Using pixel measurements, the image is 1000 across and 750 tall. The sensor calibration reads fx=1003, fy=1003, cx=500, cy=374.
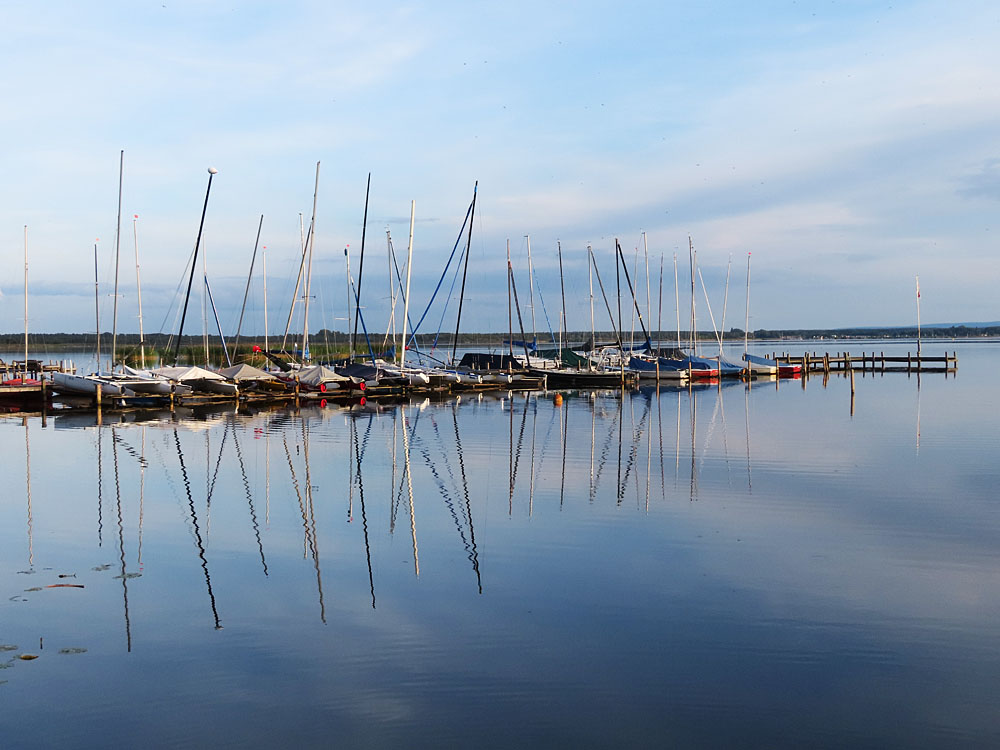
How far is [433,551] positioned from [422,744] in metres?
7.24

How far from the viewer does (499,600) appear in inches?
480

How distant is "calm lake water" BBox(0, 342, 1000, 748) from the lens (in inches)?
332

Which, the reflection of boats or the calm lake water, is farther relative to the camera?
the reflection of boats

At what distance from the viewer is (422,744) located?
312 inches

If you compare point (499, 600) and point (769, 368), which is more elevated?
point (769, 368)

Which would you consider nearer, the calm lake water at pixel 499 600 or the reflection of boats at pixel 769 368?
the calm lake water at pixel 499 600

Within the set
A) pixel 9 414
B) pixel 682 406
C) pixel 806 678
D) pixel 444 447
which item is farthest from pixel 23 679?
pixel 682 406

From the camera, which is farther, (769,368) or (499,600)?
(769,368)

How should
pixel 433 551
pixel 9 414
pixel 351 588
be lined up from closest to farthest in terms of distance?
1. pixel 351 588
2. pixel 433 551
3. pixel 9 414

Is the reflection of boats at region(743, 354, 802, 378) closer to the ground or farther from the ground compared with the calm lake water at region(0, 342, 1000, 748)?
farther from the ground

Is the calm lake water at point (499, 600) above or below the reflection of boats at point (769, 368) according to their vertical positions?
below

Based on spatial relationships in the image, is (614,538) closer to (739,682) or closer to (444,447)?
(739,682)

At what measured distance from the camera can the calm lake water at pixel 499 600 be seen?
8445mm

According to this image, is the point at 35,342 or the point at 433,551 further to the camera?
the point at 35,342
